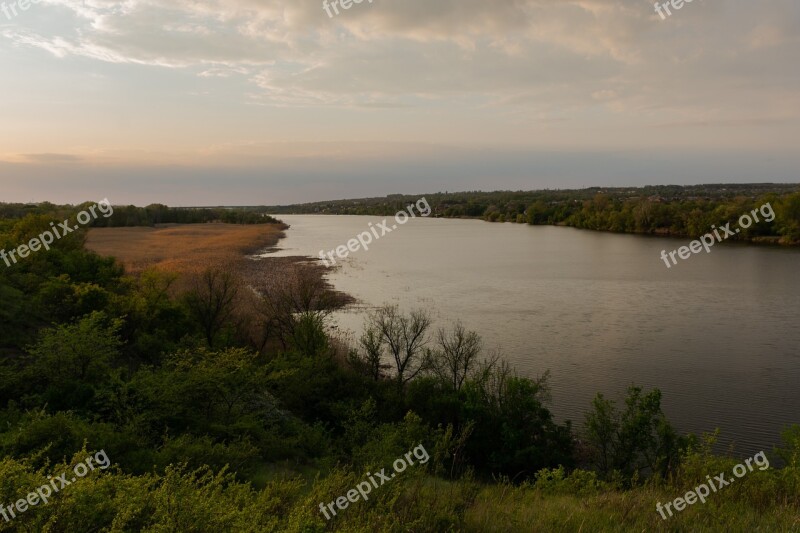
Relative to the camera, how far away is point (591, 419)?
14547 mm

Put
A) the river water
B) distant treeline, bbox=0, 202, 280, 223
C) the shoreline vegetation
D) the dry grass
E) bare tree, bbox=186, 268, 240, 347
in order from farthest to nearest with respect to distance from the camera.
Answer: distant treeline, bbox=0, 202, 280, 223, the dry grass, bare tree, bbox=186, 268, 240, 347, the river water, the shoreline vegetation

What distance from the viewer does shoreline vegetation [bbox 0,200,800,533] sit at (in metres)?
5.33

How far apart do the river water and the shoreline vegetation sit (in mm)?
1807

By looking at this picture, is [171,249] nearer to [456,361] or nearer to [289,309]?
[289,309]

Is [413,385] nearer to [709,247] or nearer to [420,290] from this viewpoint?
[420,290]

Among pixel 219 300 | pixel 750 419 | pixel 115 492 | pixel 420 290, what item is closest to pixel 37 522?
pixel 115 492

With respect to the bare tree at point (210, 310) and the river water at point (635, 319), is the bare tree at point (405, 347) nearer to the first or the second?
the river water at point (635, 319)

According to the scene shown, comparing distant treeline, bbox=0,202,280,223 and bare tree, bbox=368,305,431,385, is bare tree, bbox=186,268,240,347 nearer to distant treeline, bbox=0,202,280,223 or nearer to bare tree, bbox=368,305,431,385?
Answer: bare tree, bbox=368,305,431,385

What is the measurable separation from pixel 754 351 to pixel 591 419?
40.4ft

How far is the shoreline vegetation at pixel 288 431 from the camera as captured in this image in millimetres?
5332

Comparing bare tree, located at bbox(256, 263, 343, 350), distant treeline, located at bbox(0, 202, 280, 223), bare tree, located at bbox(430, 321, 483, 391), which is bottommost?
bare tree, located at bbox(430, 321, 483, 391)

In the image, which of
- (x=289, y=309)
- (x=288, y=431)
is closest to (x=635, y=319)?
(x=289, y=309)

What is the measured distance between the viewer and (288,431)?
1367 centimetres

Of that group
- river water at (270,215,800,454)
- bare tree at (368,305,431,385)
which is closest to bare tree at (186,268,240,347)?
river water at (270,215,800,454)
